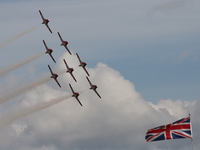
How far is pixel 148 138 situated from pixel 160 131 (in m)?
4.51

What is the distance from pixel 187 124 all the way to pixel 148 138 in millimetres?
12493

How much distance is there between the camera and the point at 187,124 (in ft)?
558

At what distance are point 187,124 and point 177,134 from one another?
430 cm

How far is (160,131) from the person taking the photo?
171m

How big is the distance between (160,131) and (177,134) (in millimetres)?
5111

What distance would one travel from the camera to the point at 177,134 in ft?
561

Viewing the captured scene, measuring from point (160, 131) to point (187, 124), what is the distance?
8.23m

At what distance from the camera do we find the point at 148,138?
17312cm

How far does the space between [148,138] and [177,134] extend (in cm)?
879
